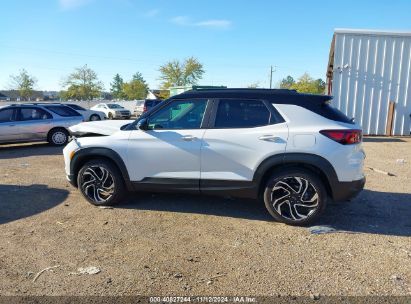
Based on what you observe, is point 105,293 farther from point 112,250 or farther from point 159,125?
point 159,125

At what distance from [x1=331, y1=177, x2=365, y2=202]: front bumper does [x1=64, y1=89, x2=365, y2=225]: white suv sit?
13 millimetres

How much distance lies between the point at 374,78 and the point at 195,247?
1396 centimetres

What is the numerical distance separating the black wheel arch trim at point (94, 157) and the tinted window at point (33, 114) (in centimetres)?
808

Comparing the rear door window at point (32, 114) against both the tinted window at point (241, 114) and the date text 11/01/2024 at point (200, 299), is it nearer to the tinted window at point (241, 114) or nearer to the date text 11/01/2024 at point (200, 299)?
the tinted window at point (241, 114)

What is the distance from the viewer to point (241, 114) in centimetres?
486

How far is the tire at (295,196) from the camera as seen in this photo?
15.1 ft

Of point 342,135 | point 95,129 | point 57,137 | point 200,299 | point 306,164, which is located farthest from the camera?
point 57,137

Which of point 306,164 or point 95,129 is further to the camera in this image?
point 95,129

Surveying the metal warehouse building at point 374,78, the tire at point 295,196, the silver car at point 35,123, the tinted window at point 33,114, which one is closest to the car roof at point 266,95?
the tire at point 295,196

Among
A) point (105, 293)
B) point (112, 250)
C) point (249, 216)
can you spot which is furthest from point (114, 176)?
point (105, 293)

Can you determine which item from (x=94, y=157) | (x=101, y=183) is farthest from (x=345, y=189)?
(x=94, y=157)

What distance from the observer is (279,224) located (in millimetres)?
4812

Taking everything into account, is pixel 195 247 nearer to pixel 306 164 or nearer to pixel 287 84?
pixel 306 164

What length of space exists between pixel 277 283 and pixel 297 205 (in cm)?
157
